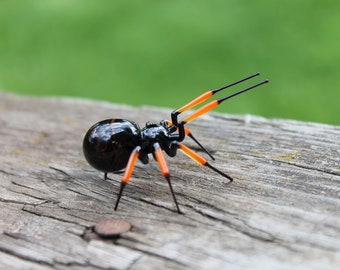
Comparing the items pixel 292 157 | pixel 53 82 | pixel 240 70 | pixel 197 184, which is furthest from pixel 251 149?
pixel 53 82

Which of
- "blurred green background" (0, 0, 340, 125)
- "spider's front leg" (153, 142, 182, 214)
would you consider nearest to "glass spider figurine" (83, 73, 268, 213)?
"spider's front leg" (153, 142, 182, 214)

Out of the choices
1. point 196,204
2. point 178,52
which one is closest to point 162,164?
point 196,204

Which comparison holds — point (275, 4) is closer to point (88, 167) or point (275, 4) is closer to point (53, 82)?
point (53, 82)

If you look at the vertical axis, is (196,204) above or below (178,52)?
below

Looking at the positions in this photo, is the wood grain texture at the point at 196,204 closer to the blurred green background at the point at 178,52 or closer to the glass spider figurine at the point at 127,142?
the glass spider figurine at the point at 127,142

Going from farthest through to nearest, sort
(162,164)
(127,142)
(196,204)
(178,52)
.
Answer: (178,52) → (127,142) → (162,164) → (196,204)

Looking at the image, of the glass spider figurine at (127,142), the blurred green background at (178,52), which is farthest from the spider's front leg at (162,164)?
the blurred green background at (178,52)

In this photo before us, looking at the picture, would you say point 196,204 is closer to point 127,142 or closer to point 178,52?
point 127,142
